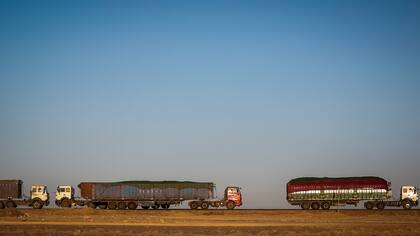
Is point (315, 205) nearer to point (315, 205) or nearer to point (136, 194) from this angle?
point (315, 205)

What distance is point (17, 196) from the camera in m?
76.6

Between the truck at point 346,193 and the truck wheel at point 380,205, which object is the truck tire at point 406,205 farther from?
the truck wheel at point 380,205

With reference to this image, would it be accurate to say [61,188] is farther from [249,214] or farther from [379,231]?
[379,231]

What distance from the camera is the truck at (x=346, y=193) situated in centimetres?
7350

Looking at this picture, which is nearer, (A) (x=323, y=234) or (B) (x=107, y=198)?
(A) (x=323, y=234)

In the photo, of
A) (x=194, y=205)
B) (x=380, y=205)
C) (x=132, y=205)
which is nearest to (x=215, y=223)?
(x=194, y=205)

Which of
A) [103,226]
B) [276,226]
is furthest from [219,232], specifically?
[103,226]

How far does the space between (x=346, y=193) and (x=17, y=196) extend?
40.1 meters

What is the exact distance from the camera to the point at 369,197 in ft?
242

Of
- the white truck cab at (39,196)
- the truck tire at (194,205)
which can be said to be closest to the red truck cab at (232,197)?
the truck tire at (194,205)

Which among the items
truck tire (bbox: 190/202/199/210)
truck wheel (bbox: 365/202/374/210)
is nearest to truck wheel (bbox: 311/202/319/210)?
truck wheel (bbox: 365/202/374/210)

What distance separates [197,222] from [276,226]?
7.84 metres

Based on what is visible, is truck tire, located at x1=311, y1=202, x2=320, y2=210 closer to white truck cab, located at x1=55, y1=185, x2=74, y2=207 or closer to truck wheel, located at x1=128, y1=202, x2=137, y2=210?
truck wheel, located at x1=128, y1=202, x2=137, y2=210

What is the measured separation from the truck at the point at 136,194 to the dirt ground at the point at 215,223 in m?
7.59
